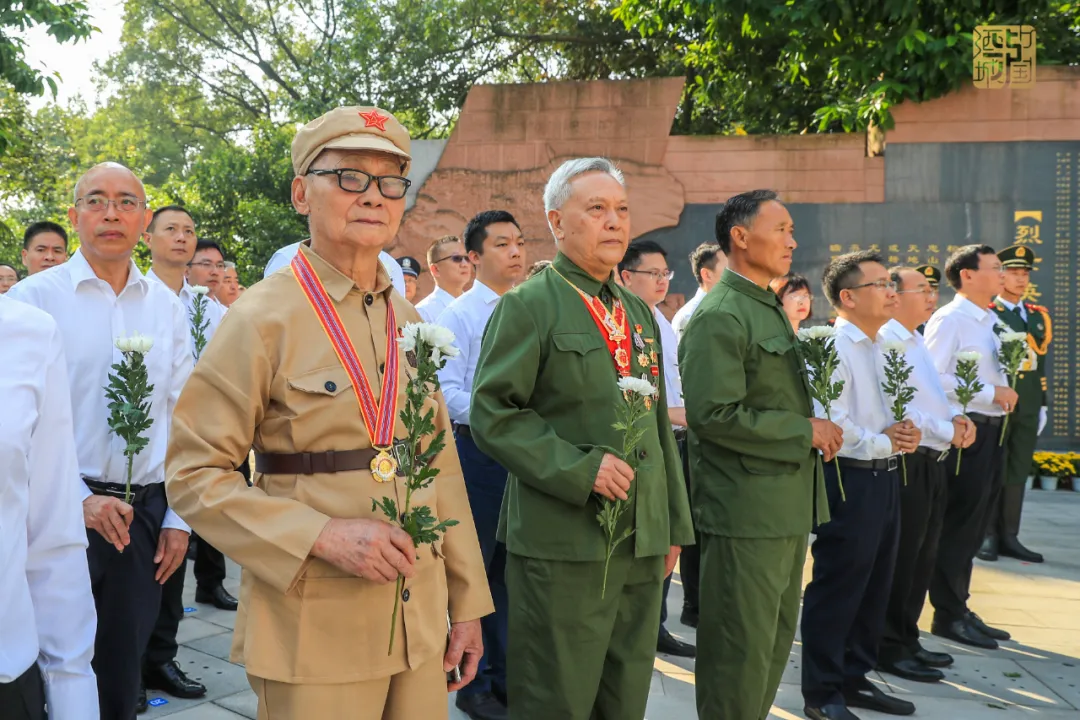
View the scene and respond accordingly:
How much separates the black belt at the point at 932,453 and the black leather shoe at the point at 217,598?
3.88 metres

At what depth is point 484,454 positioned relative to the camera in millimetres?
3906

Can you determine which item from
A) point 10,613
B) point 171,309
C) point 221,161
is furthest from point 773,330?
point 221,161

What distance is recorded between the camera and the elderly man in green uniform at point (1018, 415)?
7.03 meters

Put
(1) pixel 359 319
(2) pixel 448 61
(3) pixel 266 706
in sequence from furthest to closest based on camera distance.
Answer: (2) pixel 448 61 → (1) pixel 359 319 → (3) pixel 266 706

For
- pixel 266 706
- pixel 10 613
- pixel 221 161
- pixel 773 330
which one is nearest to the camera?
pixel 10 613

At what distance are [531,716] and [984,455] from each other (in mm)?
3942

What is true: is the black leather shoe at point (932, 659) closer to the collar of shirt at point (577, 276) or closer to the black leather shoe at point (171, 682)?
the collar of shirt at point (577, 276)

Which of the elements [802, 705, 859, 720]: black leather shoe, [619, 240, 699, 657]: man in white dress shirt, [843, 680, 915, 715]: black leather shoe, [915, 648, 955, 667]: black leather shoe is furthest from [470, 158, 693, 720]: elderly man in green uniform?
[915, 648, 955, 667]: black leather shoe

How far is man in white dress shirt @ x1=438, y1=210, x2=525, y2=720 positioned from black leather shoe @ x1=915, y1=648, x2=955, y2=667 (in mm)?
2154

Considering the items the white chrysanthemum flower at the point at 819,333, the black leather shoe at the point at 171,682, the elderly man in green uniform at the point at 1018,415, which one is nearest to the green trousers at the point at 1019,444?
the elderly man in green uniform at the point at 1018,415

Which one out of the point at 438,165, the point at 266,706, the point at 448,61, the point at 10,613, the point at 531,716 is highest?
the point at 448,61

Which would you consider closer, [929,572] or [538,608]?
[538,608]

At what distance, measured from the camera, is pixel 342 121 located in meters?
2.02

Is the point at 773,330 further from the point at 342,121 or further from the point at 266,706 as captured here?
Answer: the point at 266,706
